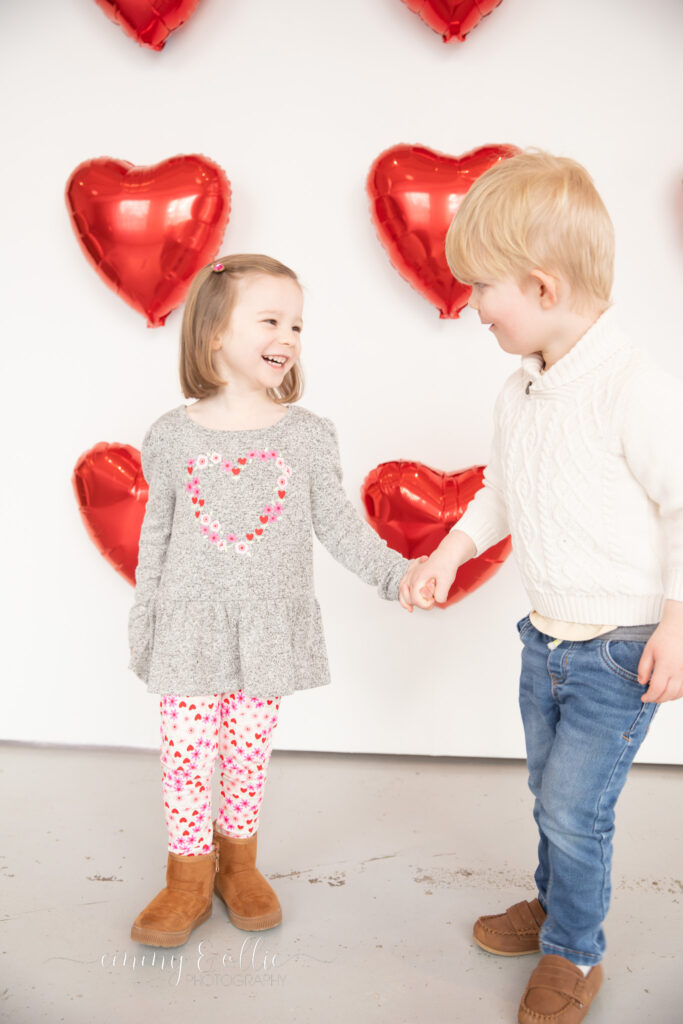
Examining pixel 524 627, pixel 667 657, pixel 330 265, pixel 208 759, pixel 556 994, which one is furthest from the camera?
pixel 330 265

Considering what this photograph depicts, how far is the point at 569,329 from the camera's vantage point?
111cm

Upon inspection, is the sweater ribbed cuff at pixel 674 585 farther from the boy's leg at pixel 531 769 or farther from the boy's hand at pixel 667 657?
the boy's leg at pixel 531 769

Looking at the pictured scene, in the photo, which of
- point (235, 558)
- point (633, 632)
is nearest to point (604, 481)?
point (633, 632)

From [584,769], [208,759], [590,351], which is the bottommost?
[208,759]

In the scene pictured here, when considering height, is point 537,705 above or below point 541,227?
below

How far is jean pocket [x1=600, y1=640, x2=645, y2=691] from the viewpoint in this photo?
1.09 meters

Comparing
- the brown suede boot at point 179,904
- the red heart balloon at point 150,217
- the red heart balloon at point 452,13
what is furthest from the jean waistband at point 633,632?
the red heart balloon at point 452,13

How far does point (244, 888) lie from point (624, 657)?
0.69 m

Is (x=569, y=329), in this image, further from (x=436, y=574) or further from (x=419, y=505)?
(x=419, y=505)

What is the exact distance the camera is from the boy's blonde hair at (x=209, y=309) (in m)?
1.33

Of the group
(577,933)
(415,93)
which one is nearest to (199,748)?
(577,933)

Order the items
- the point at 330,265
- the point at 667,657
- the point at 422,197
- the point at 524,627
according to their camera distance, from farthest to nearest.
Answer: the point at 330,265 → the point at 422,197 → the point at 524,627 → the point at 667,657

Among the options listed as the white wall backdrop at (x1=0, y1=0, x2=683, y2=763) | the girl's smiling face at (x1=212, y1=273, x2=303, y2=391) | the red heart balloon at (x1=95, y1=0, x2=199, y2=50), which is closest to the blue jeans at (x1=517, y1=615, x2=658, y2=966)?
the girl's smiling face at (x1=212, y1=273, x2=303, y2=391)

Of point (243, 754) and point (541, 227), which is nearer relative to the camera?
point (541, 227)
